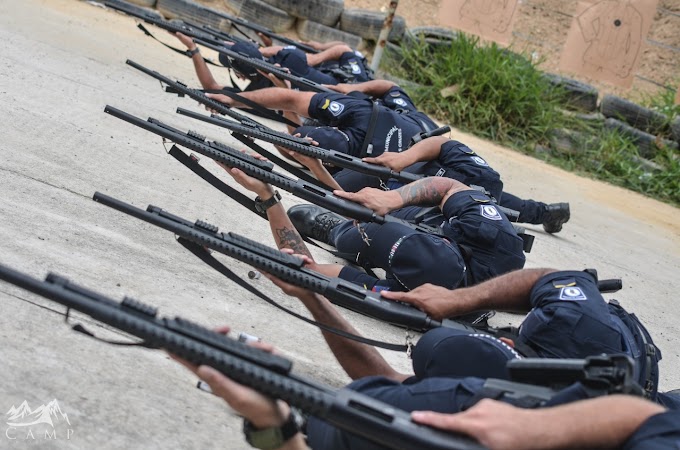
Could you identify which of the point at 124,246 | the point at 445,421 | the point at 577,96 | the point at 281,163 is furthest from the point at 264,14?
the point at 445,421

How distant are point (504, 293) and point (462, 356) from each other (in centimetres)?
50

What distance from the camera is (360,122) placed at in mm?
5113

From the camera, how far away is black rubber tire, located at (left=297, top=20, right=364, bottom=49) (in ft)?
35.7

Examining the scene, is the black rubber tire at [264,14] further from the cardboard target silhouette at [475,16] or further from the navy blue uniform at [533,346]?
the navy blue uniform at [533,346]

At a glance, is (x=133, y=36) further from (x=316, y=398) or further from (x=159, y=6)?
(x=316, y=398)

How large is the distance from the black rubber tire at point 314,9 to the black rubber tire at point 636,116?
4.02m

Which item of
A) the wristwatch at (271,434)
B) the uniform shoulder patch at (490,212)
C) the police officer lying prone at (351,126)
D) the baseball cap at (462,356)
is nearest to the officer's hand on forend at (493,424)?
the wristwatch at (271,434)

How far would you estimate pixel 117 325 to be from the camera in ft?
5.80

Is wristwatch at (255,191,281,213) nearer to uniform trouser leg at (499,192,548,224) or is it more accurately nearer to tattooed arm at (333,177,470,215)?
tattooed arm at (333,177,470,215)

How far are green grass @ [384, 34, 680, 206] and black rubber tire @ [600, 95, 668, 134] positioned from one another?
0.57 meters

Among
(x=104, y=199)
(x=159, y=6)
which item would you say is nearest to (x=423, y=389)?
(x=104, y=199)

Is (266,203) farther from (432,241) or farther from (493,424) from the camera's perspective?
(493,424)

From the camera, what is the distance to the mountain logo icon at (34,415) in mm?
2174

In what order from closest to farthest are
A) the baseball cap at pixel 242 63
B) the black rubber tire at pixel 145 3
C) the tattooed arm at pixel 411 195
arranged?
the tattooed arm at pixel 411 195 < the baseball cap at pixel 242 63 < the black rubber tire at pixel 145 3
